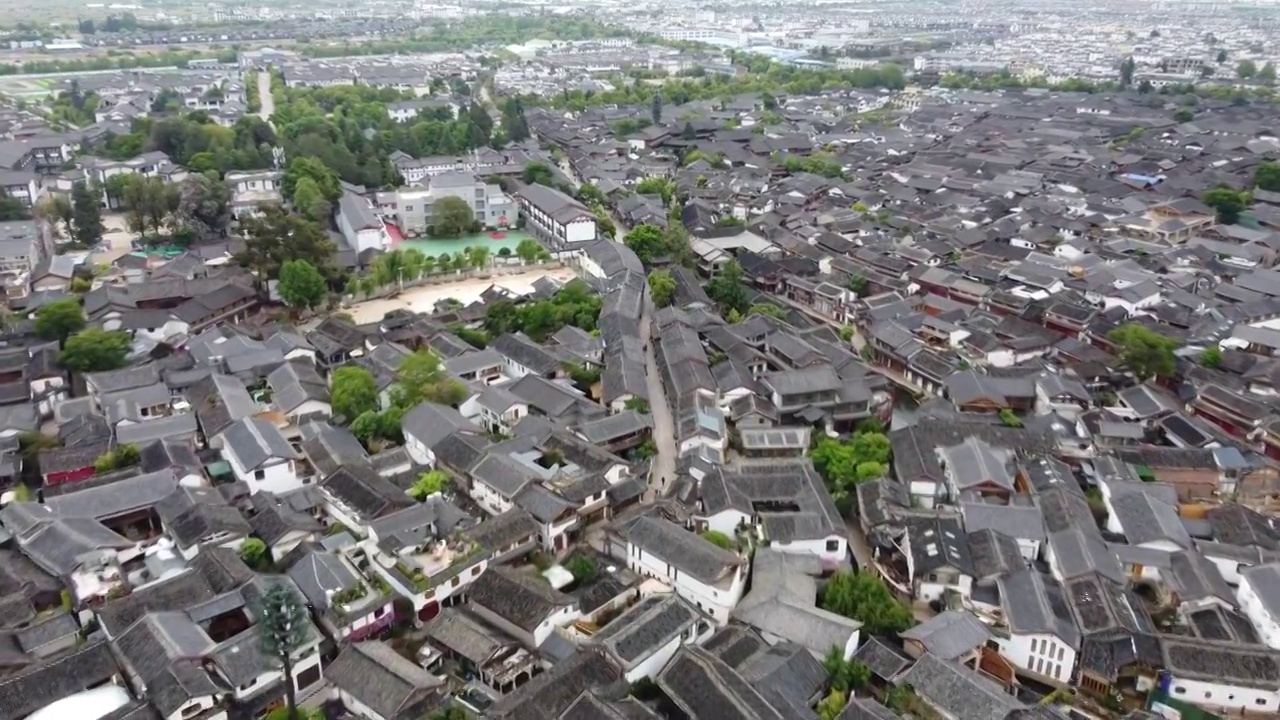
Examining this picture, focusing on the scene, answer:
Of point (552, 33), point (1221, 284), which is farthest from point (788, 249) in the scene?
point (552, 33)

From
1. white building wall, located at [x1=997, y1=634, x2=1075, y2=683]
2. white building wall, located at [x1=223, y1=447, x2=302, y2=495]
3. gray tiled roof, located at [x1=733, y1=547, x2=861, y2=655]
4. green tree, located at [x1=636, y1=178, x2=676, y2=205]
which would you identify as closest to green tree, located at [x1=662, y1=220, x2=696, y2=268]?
green tree, located at [x1=636, y1=178, x2=676, y2=205]

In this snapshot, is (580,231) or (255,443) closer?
(255,443)

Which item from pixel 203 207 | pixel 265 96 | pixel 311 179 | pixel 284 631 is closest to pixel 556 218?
pixel 311 179

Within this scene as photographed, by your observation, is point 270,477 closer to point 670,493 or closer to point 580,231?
point 670,493

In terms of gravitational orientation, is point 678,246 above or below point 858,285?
above

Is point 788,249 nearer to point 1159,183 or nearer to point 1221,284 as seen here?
point 1221,284


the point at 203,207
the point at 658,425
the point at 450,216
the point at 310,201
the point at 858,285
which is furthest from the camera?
the point at 450,216

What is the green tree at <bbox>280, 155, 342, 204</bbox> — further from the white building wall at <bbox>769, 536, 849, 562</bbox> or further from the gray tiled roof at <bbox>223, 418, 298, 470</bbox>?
the white building wall at <bbox>769, 536, 849, 562</bbox>

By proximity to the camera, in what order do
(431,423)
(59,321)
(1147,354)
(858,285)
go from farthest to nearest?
1. (858,285)
2. (59,321)
3. (1147,354)
4. (431,423)

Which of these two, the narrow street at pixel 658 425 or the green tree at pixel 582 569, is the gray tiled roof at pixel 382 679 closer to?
the green tree at pixel 582 569
